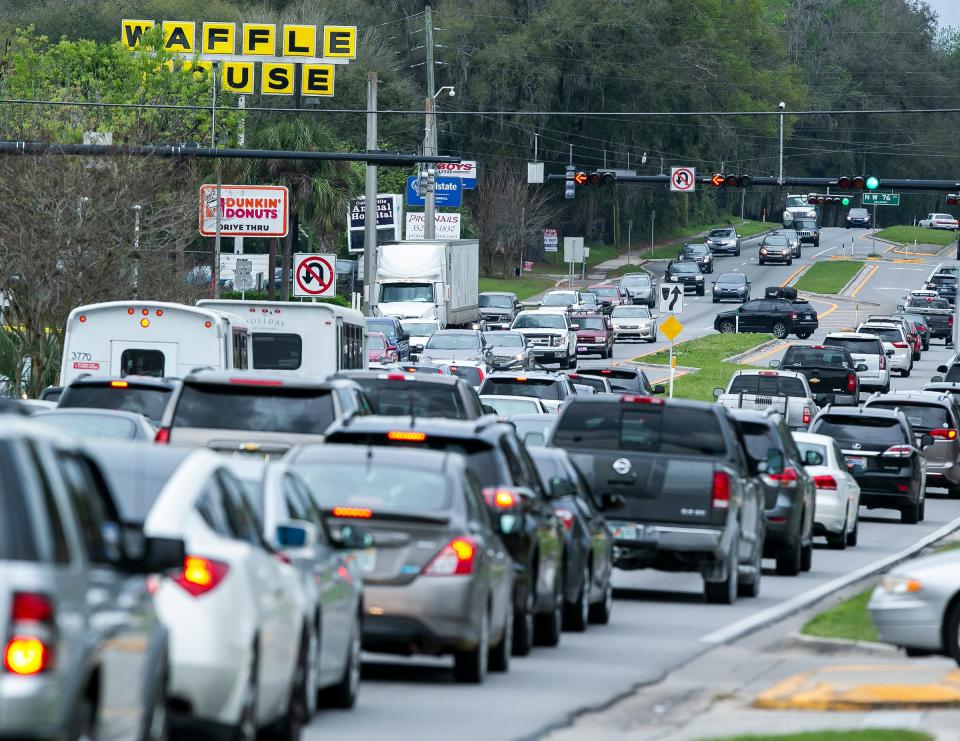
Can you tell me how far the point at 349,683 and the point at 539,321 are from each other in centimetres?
5632

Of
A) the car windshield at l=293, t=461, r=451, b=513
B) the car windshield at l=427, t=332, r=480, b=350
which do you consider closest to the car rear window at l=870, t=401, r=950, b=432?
the car windshield at l=427, t=332, r=480, b=350

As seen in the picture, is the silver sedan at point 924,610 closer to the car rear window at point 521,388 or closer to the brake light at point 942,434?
the car rear window at point 521,388

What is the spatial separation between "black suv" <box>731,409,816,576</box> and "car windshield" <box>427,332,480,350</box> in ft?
94.4

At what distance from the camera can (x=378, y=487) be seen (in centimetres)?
1329

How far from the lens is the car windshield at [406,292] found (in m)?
66.9

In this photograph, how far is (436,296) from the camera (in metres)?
66.6

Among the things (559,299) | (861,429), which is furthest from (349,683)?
(559,299)

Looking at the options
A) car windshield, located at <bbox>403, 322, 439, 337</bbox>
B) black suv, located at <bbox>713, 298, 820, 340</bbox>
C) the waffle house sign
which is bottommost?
black suv, located at <bbox>713, 298, 820, 340</bbox>

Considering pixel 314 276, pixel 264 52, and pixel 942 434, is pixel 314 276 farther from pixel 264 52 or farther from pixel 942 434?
pixel 264 52

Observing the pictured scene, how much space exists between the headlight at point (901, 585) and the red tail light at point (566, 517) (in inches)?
109

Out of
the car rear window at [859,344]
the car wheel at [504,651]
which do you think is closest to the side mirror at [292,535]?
the car wheel at [504,651]

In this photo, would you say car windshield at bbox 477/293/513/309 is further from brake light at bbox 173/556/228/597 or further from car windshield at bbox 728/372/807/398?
brake light at bbox 173/556/228/597

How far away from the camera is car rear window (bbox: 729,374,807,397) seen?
1767 inches

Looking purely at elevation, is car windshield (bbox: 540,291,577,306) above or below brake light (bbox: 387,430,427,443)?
below
